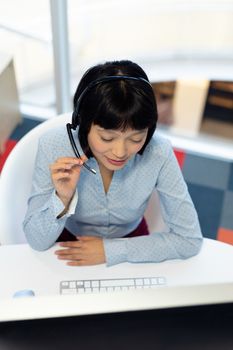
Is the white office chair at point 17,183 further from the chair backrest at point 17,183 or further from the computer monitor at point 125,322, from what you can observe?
the computer monitor at point 125,322

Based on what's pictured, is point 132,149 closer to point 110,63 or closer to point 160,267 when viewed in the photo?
point 110,63

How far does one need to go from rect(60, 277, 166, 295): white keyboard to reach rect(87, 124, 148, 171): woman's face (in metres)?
0.30

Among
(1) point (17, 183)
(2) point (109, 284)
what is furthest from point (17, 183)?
(2) point (109, 284)

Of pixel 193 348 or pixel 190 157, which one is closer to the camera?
pixel 193 348

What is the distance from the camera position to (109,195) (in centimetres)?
112

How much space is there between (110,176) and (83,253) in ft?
0.80

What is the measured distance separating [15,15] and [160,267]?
2133 millimetres

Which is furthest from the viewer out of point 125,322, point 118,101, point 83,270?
point 83,270

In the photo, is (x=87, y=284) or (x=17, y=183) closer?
(x=87, y=284)

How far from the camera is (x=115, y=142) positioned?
0.92m

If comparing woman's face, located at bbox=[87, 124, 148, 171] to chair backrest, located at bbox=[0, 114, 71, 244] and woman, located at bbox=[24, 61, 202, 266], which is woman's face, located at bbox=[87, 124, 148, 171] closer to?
woman, located at bbox=[24, 61, 202, 266]

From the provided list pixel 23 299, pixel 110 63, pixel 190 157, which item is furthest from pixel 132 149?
pixel 190 157

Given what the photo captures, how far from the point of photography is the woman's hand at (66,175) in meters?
0.93

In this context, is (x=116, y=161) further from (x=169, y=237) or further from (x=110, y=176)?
(x=169, y=237)
